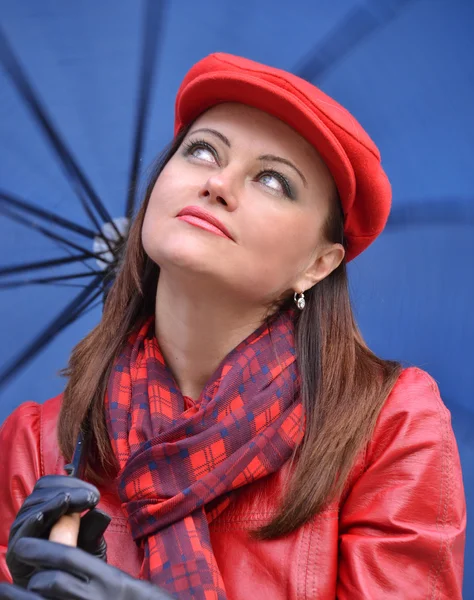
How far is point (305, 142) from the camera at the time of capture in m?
2.05

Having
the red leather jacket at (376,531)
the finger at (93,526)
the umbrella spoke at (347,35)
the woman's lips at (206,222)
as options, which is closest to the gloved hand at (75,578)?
the finger at (93,526)

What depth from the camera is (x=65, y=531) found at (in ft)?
5.09

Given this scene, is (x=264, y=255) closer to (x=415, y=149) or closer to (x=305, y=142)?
(x=305, y=142)

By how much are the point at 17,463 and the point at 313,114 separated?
128cm

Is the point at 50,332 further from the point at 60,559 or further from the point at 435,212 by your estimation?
the point at 435,212

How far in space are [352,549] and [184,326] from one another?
0.75 m

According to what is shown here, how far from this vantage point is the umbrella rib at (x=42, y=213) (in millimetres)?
2258

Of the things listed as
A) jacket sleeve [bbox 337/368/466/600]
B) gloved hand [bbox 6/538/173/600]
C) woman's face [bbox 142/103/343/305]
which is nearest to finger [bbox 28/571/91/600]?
gloved hand [bbox 6/538/173/600]

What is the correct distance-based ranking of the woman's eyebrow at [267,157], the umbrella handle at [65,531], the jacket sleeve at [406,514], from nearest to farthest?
the umbrella handle at [65,531]
the jacket sleeve at [406,514]
the woman's eyebrow at [267,157]

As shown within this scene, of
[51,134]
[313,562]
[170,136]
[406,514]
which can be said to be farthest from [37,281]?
[406,514]

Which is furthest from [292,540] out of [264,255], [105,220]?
[105,220]

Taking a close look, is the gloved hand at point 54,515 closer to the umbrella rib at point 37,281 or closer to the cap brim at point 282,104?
the umbrella rib at point 37,281

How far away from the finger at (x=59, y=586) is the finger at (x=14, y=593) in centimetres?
1

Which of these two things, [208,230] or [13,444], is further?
A: [13,444]
